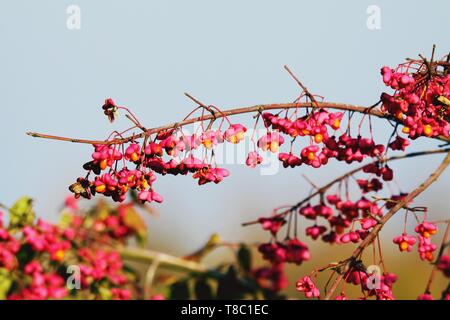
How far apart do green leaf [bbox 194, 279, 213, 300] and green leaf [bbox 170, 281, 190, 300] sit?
0.08 m

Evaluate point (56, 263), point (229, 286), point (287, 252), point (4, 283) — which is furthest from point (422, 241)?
point (4, 283)

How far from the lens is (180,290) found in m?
4.80

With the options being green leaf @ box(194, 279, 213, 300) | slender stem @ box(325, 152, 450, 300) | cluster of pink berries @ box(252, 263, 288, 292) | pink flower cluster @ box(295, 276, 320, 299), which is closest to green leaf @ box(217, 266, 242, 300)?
green leaf @ box(194, 279, 213, 300)

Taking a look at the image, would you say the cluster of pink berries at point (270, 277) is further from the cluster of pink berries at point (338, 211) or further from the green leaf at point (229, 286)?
the cluster of pink berries at point (338, 211)

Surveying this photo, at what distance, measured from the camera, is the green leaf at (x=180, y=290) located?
4.77 m

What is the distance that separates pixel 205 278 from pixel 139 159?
2063mm

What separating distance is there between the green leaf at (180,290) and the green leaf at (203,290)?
75mm

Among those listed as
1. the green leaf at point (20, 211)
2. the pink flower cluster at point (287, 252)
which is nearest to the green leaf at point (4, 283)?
the green leaf at point (20, 211)

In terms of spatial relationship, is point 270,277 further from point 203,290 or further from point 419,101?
point 419,101

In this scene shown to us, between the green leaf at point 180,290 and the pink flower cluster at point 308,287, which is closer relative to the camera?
the pink flower cluster at point 308,287

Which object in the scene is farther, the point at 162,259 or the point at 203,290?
the point at 162,259

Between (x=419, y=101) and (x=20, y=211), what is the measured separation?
307 centimetres

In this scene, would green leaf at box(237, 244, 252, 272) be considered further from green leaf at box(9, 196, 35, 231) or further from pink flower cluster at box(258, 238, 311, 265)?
green leaf at box(9, 196, 35, 231)
